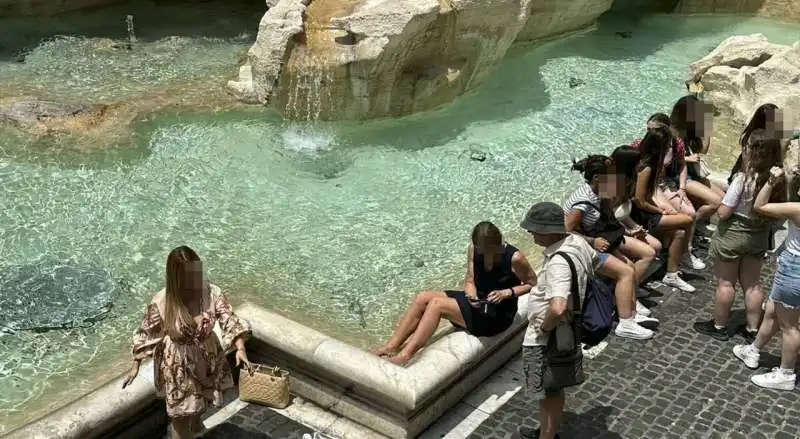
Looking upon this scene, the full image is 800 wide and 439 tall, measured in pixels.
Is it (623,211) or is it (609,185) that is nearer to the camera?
(609,185)

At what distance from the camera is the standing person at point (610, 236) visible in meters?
5.47

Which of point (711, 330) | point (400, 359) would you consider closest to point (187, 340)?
point (400, 359)

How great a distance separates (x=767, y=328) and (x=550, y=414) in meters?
1.92

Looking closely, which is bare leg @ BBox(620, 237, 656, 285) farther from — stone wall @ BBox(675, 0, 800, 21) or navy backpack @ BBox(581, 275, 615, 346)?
stone wall @ BBox(675, 0, 800, 21)

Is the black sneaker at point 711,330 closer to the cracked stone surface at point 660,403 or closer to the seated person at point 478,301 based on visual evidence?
the cracked stone surface at point 660,403

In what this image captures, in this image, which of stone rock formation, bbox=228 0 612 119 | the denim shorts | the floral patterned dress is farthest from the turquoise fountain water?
the denim shorts

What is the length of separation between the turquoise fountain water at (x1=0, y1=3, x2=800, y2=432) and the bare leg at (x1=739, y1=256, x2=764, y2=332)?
2.19m

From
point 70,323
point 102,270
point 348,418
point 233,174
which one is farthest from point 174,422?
point 233,174

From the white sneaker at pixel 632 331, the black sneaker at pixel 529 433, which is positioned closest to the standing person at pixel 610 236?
the white sneaker at pixel 632 331

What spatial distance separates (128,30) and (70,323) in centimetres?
757

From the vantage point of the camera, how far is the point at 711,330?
626cm

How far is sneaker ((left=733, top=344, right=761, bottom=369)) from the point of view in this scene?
19.2ft

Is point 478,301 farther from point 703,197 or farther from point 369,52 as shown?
point 369,52

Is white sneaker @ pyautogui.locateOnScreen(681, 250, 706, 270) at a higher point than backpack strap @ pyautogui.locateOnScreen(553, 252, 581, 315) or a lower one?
lower
